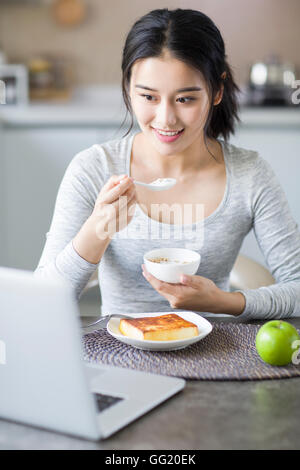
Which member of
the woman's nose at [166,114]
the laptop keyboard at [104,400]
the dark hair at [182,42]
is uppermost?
the dark hair at [182,42]

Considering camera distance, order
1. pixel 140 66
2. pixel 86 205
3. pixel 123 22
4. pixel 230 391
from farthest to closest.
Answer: pixel 123 22
pixel 86 205
pixel 140 66
pixel 230 391

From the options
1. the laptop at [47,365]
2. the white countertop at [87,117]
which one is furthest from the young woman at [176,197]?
the white countertop at [87,117]

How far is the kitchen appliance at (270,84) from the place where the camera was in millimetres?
3555

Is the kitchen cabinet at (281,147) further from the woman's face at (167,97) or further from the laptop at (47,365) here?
the laptop at (47,365)

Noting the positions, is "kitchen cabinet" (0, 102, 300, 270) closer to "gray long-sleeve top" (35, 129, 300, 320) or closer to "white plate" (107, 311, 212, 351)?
"gray long-sleeve top" (35, 129, 300, 320)

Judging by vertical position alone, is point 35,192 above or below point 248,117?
below

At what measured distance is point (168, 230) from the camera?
5.09ft

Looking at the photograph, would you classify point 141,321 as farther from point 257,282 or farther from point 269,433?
point 257,282

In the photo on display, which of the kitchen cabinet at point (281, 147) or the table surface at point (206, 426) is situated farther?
the kitchen cabinet at point (281, 147)

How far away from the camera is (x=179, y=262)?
50.8 inches

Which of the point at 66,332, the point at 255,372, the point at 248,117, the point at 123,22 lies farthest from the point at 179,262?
the point at 123,22

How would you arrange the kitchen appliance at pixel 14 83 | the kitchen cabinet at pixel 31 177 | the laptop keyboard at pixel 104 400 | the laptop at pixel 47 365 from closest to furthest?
the laptop at pixel 47 365, the laptop keyboard at pixel 104 400, the kitchen cabinet at pixel 31 177, the kitchen appliance at pixel 14 83

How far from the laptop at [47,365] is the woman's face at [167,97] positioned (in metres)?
0.73
